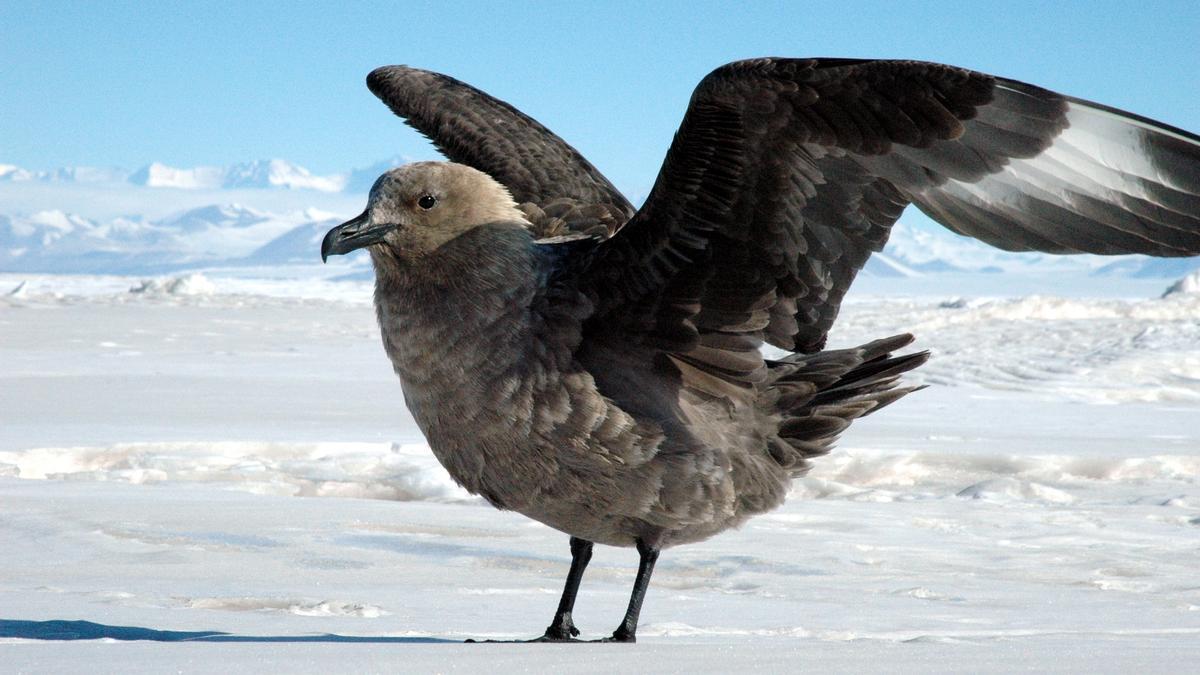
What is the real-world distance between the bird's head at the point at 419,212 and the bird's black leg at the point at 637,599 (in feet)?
3.37

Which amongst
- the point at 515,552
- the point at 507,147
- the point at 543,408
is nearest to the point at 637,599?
the point at 543,408

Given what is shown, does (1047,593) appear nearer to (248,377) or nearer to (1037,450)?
(1037,450)

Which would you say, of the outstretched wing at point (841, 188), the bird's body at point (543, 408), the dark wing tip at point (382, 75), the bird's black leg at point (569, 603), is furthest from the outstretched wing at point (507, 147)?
the bird's black leg at point (569, 603)

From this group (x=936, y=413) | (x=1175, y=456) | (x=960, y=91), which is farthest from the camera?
(x=936, y=413)

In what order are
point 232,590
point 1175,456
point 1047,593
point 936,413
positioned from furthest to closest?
point 936,413
point 1175,456
point 1047,593
point 232,590

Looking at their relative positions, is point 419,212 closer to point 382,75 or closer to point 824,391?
point 824,391

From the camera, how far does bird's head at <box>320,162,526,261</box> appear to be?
381cm

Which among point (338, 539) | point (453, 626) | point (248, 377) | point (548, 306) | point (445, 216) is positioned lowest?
point (453, 626)

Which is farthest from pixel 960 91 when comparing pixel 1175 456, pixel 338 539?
pixel 1175 456

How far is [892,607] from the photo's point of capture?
4.10m

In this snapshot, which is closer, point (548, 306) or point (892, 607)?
point (548, 306)

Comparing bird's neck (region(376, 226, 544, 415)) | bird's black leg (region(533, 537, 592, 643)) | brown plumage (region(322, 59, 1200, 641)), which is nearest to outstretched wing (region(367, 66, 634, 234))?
brown plumage (region(322, 59, 1200, 641))

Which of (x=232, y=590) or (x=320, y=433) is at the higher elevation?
(x=320, y=433)

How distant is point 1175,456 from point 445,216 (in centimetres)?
500
